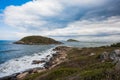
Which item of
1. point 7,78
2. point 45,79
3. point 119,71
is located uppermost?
point 119,71

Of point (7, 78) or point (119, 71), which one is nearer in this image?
point (119, 71)

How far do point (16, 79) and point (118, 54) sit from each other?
16240mm

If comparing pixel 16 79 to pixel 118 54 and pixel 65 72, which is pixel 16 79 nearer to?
pixel 65 72

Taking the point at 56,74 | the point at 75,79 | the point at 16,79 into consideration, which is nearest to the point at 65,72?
the point at 56,74

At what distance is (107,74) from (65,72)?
23.7 ft

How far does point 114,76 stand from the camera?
787 centimetres

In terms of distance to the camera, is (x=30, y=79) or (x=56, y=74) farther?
(x=30, y=79)

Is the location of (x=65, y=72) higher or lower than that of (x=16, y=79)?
higher

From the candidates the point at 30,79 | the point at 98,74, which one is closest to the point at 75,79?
the point at 98,74

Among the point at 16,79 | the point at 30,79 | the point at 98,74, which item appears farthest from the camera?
the point at 16,79

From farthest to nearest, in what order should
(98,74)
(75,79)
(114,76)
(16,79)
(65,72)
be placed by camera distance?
(16,79) → (65,72) → (75,79) → (98,74) → (114,76)

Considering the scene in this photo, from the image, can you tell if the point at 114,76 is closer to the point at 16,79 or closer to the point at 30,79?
the point at 30,79

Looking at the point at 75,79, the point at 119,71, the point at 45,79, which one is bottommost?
the point at 45,79

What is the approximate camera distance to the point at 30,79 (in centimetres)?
2028
